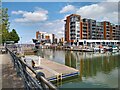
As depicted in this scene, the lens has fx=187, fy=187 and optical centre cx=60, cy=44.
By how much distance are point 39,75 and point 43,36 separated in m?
136

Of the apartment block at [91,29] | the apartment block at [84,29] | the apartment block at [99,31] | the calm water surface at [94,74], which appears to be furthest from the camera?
the apartment block at [99,31]

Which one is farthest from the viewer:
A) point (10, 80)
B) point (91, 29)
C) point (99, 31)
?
point (99, 31)

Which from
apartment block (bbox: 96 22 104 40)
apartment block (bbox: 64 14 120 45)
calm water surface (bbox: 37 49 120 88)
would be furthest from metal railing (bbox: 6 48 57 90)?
apartment block (bbox: 96 22 104 40)

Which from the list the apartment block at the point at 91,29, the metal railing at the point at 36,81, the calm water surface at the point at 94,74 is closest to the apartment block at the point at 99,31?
the apartment block at the point at 91,29

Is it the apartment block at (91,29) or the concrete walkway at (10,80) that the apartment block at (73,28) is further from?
the concrete walkway at (10,80)

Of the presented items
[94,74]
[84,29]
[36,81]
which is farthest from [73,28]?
[36,81]

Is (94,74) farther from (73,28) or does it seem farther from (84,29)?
(84,29)

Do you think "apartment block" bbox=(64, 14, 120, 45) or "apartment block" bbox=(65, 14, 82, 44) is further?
"apartment block" bbox=(64, 14, 120, 45)

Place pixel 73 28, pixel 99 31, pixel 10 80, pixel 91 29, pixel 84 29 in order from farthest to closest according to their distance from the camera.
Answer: pixel 99 31 → pixel 91 29 → pixel 84 29 → pixel 73 28 → pixel 10 80

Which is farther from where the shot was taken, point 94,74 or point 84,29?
point 84,29

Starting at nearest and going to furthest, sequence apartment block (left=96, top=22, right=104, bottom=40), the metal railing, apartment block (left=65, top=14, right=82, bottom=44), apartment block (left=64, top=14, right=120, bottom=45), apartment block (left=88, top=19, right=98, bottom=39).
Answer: the metal railing, apartment block (left=65, top=14, right=82, bottom=44), apartment block (left=64, top=14, right=120, bottom=45), apartment block (left=88, top=19, right=98, bottom=39), apartment block (left=96, top=22, right=104, bottom=40)

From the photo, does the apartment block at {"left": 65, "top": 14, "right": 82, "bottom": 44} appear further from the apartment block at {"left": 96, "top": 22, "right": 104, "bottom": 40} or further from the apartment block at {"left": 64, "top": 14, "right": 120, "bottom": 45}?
the apartment block at {"left": 96, "top": 22, "right": 104, "bottom": 40}

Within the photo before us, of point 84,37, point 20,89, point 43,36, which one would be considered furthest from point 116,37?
point 20,89

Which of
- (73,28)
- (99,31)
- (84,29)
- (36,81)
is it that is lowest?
(36,81)
